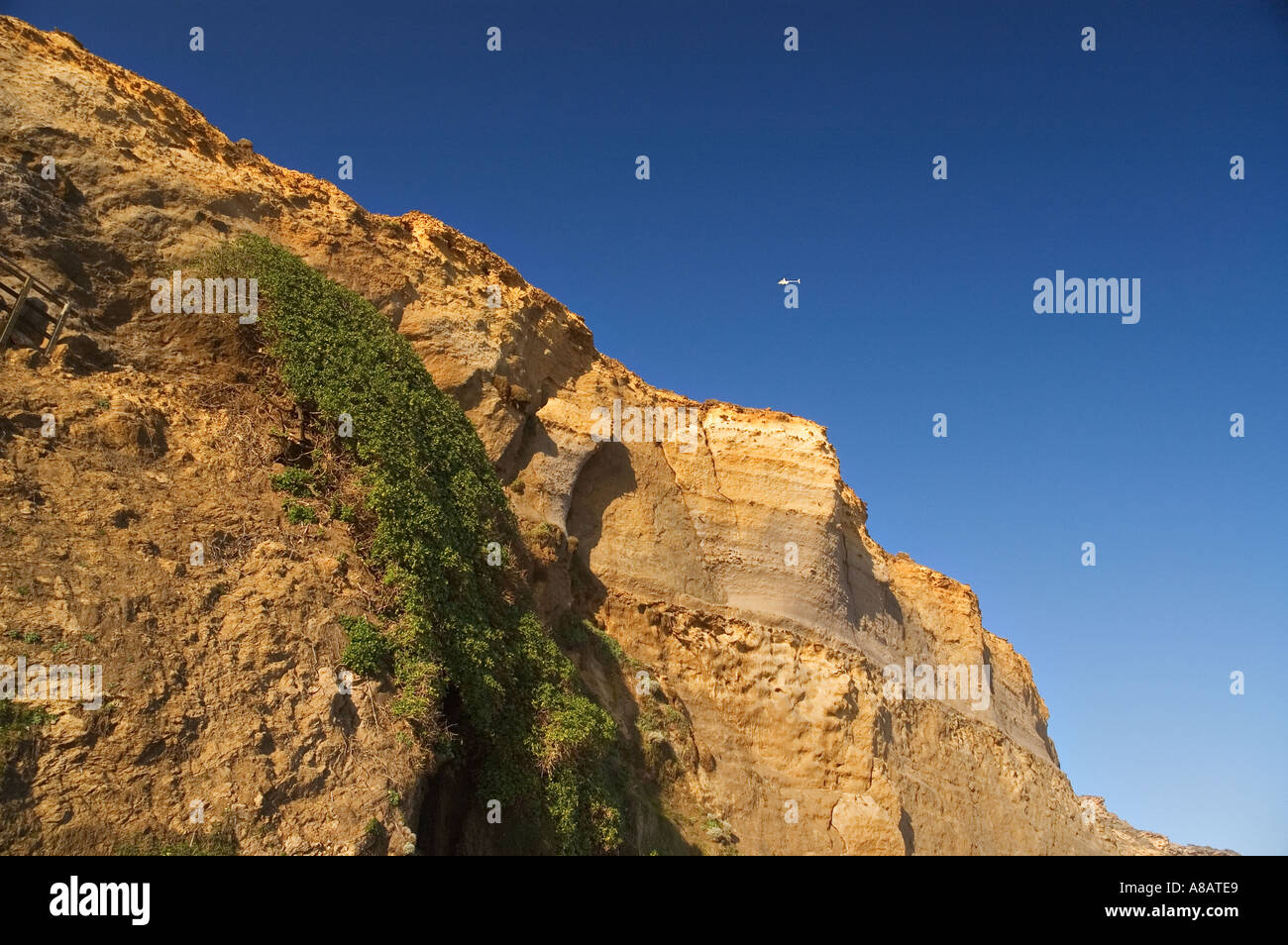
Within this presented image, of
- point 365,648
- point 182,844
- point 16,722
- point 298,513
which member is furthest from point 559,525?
point 16,722

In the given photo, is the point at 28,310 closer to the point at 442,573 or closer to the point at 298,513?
the point at 298,513

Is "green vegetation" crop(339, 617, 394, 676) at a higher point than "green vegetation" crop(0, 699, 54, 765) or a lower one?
higher

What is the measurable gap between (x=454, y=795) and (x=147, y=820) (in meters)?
5.14

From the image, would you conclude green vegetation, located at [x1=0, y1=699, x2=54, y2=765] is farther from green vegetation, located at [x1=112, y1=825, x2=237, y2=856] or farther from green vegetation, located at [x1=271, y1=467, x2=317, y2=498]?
green vegetation, located at [x1=271, y1=467, x2=317, y2=498]

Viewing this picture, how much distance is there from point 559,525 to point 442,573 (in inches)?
262

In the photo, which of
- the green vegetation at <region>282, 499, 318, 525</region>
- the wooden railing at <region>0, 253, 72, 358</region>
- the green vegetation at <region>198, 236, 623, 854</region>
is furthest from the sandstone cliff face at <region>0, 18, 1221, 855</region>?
the green vegetation at <region>198, 236, 623, 854</region>

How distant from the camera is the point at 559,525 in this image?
20078mm

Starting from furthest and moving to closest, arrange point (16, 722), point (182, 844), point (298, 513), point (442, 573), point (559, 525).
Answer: point (559, 525), point (442, 573), point (298, 513), point (182, 844), point (16, 722)

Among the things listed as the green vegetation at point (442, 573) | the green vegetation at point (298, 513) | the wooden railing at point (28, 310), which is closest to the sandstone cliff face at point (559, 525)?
the green vegetation at point (298, 513)

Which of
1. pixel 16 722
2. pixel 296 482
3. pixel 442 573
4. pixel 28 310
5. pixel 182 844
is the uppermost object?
pixel 28 310

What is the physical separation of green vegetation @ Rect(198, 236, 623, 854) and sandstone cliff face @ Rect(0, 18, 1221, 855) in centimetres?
107

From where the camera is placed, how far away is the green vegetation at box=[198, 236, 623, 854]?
13.0 metres

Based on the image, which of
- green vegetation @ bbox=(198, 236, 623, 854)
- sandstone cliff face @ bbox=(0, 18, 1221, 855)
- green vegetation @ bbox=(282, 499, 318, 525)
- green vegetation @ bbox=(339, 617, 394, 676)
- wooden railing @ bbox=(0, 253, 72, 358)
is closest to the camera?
sandstone cliff face @ bbox=(0, 18, 1221, 855)
